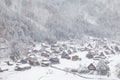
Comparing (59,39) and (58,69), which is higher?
(59,39)

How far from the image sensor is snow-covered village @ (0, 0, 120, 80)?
125 ft

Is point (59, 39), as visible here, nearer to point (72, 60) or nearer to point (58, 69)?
point (72, 60)

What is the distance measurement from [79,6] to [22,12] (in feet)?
115

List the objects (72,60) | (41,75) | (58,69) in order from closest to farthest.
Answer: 1. (41,75)
2. (58,69)
3. (72,60)

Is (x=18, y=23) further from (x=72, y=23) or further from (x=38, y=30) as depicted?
(x=72, y=23)

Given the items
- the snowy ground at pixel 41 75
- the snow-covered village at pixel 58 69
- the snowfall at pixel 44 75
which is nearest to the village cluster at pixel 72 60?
the snow-covered village at pixel 58 69

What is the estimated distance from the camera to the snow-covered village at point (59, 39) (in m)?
38.2

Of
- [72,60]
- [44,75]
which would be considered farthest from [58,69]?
[72,60]

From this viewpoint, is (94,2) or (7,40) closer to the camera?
→ (7,40)

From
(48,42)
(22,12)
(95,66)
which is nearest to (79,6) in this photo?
(22,12)

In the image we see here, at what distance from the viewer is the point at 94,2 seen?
11088 centimetres

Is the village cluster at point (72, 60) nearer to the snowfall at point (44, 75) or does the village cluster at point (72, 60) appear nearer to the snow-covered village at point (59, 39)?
the snow-covered village at point (59, 39)

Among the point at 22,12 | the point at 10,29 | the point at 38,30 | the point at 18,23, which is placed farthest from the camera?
the point at 22,12

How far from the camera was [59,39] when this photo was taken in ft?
245
